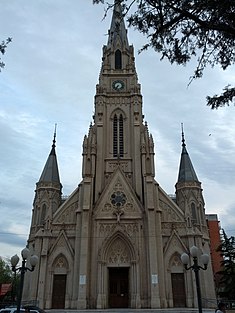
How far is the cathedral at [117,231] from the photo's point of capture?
2833cm

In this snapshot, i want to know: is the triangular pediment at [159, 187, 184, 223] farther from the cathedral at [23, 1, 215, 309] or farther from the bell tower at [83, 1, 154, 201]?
the bell tower at [83, 1, 154, 201]

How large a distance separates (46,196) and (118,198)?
823cm

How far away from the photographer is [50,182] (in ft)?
117

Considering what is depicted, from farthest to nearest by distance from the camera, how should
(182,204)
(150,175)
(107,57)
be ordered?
(107,57) → (182,204) → (150,175)

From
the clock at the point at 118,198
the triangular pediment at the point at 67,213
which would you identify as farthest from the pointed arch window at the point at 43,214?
the clock at the point at 118,198

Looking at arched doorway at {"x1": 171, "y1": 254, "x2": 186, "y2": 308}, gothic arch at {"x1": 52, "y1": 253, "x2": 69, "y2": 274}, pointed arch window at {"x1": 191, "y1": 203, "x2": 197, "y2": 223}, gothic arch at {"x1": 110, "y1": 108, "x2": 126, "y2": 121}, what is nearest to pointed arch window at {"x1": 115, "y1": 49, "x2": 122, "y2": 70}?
gothic arch at {"x1": 110, "y1": 108, "x2": 126, "y2": 121}

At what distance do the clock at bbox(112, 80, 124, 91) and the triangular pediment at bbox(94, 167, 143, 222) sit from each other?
12.3m

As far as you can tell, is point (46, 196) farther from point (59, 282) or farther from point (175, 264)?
point (175, 264)

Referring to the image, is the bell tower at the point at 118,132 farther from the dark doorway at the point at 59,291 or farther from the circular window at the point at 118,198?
the dark doorway at the point at 59,291

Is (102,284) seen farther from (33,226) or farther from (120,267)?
(33,226)

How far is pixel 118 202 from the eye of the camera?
105 feet

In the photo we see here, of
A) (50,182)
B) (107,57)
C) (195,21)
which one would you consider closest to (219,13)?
(195,21)

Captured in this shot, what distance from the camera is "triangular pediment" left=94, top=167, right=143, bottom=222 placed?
31125mm

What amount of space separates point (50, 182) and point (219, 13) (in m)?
30.4
